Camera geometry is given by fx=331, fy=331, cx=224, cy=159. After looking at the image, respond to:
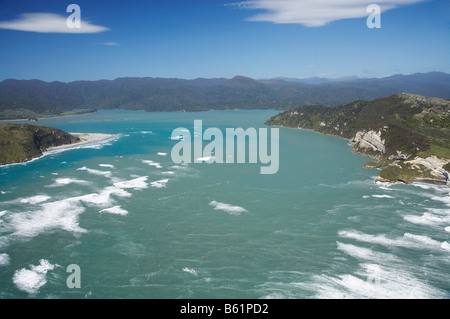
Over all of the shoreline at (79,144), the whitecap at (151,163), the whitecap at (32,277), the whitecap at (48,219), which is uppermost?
the shoreline at (79,144)

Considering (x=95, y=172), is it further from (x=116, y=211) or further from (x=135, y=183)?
(x=116, y=211)

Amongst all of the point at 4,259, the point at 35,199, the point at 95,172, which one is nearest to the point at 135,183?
the point at 95,172

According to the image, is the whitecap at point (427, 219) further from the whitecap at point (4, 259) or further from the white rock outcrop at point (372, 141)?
the whitecap at point (4, 259)

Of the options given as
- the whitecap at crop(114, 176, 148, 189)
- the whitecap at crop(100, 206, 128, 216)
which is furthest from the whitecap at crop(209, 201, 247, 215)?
the whitecap at crop(114, 176, 148, 189)

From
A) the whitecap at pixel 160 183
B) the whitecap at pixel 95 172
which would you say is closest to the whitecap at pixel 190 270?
the whitecap at pixel 160 183

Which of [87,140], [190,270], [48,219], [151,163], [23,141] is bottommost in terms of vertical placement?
[190,270]
